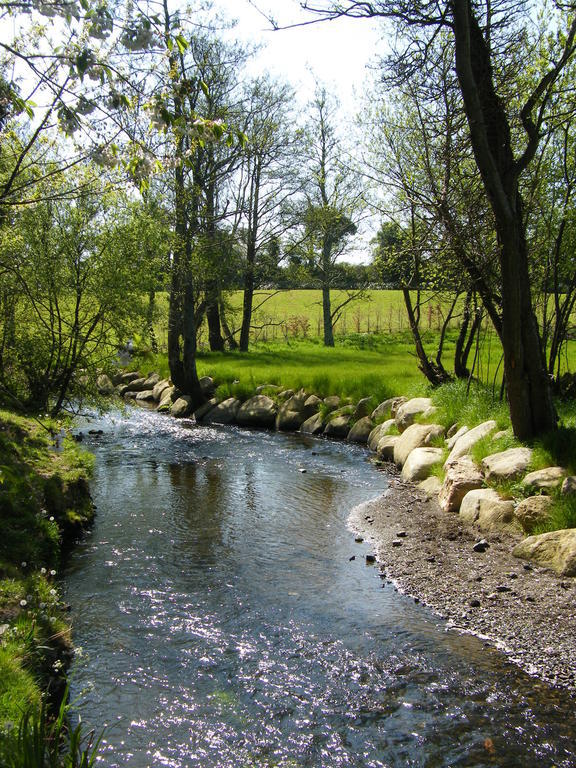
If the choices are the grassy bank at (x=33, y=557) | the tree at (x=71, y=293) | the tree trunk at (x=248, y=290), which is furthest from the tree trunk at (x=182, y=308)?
the grassy bank at (x=33, y=557)

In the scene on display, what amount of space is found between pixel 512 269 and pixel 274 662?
6.80m

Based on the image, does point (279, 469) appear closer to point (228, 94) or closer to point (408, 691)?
point (408, 691)

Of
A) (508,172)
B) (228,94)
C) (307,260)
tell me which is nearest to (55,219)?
(508,172)

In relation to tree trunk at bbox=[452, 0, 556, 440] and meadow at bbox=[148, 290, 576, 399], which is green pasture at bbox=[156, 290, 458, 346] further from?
tree trunk at bbox=[452, 0, 556, 440]

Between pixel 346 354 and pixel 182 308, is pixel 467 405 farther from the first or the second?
pixel 346 354

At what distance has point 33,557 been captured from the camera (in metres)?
7.55

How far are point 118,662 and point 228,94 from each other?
79.3 ft

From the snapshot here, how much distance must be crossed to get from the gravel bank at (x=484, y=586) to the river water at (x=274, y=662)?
25 cm

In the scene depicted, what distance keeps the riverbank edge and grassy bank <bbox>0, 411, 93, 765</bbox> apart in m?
4.18

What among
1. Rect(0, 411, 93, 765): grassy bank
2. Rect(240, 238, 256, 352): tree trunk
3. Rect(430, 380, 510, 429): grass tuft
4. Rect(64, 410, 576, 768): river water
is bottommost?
Rect(64, 410, 576, 768): river water

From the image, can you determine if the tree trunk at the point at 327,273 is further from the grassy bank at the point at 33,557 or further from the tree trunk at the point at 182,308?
the grassy bank at the point at 33,557

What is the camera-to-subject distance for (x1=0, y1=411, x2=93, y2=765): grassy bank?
15.0 feet

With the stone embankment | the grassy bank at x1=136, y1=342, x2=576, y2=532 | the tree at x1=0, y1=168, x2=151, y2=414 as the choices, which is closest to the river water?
the stone embankment

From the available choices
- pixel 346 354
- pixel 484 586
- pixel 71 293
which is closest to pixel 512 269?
pixel 484 586
